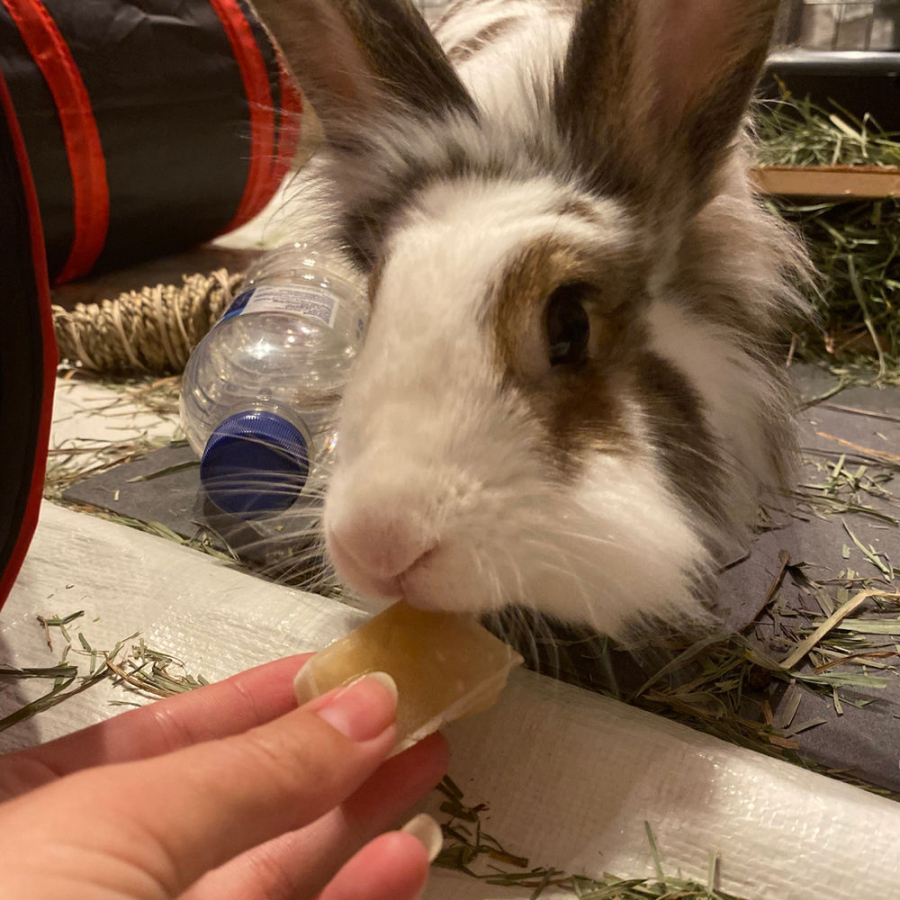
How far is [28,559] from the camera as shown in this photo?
1365 mm

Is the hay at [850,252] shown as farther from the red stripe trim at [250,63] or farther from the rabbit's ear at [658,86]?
the red stripe trim at [250,63]

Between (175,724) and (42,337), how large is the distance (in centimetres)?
44

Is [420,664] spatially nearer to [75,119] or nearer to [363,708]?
[363,708]

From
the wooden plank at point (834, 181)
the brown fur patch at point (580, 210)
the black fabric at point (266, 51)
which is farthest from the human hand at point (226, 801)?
the black fabric at point (266, 51)

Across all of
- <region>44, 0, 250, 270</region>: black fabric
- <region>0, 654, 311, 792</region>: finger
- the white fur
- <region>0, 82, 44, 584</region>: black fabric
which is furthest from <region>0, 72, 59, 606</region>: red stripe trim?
<region>44, 0, 250, 270</region>: black fabric

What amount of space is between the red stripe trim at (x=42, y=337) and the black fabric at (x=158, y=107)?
1894 millimetres

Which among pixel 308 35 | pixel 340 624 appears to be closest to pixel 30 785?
pixel 340 624

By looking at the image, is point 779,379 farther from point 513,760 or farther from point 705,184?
point 513,760

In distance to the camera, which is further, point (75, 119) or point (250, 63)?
point (250, 63)

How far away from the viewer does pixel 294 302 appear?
162 cm

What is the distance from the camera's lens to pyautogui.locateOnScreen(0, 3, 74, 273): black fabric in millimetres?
2309

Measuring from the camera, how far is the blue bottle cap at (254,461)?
54.6 inches

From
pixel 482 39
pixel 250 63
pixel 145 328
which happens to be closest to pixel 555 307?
pixel 482 39

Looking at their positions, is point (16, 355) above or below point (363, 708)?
above
